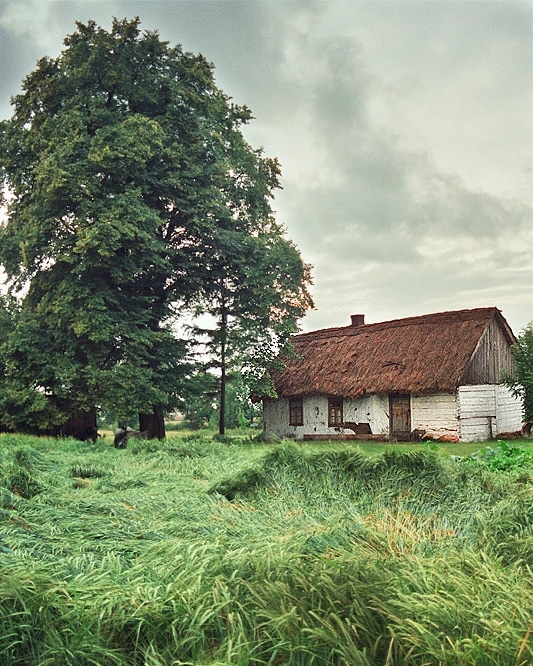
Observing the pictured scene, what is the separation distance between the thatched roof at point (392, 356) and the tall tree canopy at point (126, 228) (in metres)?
3.76

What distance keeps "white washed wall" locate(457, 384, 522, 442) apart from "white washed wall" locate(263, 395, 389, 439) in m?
2.72

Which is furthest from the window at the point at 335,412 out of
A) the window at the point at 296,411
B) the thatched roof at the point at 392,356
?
the window at the point at 296,411

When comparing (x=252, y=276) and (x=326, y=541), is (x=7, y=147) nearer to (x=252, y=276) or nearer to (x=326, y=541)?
(x=252, y=276)

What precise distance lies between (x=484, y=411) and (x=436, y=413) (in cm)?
184

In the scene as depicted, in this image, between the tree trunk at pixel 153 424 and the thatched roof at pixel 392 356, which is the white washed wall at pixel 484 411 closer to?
the thatched roof at pixel 392 356

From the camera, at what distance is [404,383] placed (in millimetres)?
21234

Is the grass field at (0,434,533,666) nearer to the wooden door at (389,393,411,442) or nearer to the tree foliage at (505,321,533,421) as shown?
the wooden door at (389,393,411,442)

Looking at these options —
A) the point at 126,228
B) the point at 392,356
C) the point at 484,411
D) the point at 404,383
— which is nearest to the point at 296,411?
the point at 392,356

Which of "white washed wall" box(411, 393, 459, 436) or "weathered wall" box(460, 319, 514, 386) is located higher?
"weathered wall" box(460, 319, 514, 386)

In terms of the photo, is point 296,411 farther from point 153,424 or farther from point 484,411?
point 153,424

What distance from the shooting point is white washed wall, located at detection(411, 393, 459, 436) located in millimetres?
20531

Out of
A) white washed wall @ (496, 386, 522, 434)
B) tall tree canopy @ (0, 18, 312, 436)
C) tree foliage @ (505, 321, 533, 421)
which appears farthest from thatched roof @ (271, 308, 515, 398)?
tall tree canopy @ (0, 18, 312, 436)

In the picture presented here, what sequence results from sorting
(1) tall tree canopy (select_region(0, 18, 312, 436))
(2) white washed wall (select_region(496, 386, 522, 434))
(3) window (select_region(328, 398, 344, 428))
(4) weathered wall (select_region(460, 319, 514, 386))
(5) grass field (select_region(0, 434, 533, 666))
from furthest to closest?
1. (3) window (select_region(328, 398, 344, 428))
2. (2) white washed wall (select_region(496, 386, 522, 434))
3. (4) weathered wall (select_region(460, 319, 514, 386))
4. (1) tall tree canopy (select_region(0, 18, 312, 436))
5. (5) grass field (select_region(0, 434, 533, 666))

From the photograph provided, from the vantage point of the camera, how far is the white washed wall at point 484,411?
20625 mm
